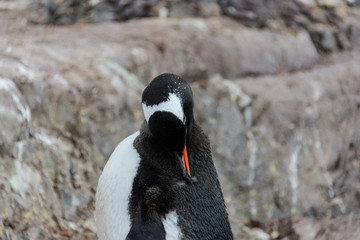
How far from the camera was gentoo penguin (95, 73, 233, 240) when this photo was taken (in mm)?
2143

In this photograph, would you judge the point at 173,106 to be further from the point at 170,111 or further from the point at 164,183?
the point at 164,183

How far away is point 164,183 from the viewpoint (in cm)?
226

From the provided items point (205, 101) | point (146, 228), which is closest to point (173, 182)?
point (146, 228)

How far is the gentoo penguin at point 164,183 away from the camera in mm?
2143

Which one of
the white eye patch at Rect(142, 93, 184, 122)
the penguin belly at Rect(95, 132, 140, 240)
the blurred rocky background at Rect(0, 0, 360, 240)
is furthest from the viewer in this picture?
the blurred rocky background at Rect(0, 0, 360, 240)

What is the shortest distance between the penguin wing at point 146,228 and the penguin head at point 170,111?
289 millimetres

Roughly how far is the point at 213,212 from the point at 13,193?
1095 mm

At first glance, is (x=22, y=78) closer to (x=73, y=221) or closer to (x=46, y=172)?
(x=46, y=172)

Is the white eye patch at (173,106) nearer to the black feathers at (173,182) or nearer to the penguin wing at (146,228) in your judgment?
the black feathers at (173,182)

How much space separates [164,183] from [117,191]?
0.22 meters

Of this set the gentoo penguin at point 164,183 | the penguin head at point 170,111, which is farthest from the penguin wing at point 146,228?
the penguin head at point 170,111

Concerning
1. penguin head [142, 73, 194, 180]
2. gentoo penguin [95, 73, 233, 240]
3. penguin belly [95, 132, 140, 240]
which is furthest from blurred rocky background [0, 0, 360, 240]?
penguin head [142, 73, 194, 180]

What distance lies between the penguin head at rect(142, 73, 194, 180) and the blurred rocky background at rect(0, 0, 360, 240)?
3.02ft

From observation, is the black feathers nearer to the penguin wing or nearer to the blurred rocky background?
the penguin wing
